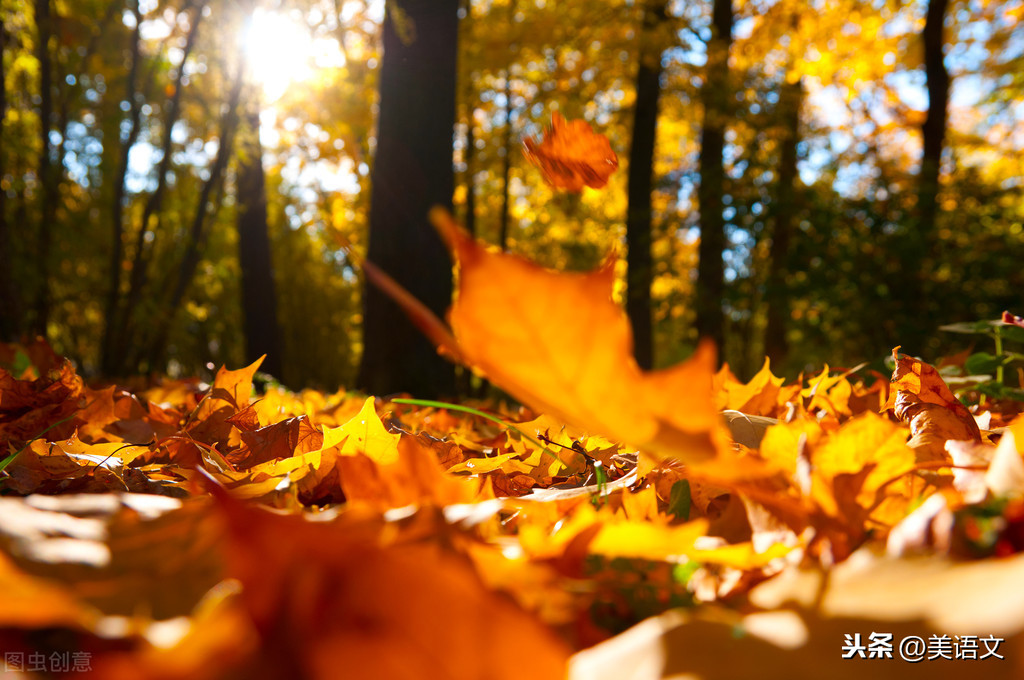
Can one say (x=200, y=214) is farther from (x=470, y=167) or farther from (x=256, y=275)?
(x=470, y=167)

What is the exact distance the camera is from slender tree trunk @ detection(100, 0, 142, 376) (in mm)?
2936

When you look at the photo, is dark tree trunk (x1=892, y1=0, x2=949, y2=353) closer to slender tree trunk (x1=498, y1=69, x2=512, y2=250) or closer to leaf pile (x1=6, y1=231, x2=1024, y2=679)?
leaf pile (x1=6, y1=231, x2=1024, y2=679)

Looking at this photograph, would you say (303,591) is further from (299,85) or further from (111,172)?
(111,172)

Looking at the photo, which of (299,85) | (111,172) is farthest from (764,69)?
(111,172)

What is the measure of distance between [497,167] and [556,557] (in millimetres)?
9036

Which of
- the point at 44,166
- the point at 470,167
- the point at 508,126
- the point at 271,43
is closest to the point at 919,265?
the point at 271,43

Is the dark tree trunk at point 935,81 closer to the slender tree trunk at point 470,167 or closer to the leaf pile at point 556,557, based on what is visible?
the slender tree trunk at point 470,167

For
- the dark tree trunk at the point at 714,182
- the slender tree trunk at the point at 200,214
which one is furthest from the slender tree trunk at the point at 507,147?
the slender tree trunk at the point at 200,214

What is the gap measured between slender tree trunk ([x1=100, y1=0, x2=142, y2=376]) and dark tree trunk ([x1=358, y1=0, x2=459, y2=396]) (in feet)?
3.73

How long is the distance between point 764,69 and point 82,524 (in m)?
8.72

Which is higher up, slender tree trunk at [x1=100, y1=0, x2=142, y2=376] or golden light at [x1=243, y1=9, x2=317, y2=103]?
golden light at [x1=243, y1=9, x2=317, y2=103]

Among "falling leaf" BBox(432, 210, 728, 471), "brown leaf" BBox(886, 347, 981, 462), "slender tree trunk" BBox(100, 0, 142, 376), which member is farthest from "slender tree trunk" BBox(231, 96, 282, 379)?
"falling leaf" BBox(432, 210, 728, 471)

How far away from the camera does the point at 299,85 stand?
625 cm

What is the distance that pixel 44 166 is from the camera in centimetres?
291
